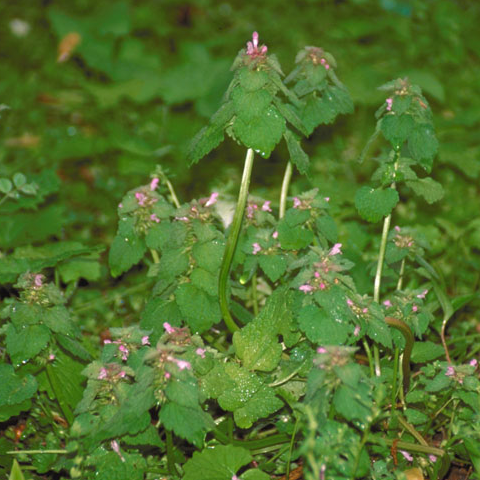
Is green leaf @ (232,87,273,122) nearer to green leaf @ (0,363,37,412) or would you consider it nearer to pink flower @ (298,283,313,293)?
pink flower @ (298,283,313,293)

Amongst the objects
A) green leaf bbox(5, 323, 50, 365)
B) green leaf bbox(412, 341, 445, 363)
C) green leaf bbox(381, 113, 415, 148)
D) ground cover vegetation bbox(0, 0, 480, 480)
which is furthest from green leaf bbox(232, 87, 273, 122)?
green leaf bbox(412, 341, 445, 363)

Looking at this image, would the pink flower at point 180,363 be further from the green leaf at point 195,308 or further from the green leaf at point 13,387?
the green leaf at point 13,387

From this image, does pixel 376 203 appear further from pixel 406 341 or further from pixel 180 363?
pixel 180 363

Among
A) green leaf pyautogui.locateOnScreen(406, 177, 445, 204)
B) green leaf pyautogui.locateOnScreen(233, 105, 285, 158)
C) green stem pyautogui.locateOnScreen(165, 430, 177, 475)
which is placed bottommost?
green stem pyautogui.locateOnScreen(165, 430, 177, 475)

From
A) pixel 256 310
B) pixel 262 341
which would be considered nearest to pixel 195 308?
pixel 262 341

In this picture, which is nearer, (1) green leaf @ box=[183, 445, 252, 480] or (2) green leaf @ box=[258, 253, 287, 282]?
(1) green leaf @ box=[183, 445, 252, 480]

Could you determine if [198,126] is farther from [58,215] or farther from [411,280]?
[411,280]

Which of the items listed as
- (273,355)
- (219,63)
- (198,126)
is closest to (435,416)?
(273,355)
